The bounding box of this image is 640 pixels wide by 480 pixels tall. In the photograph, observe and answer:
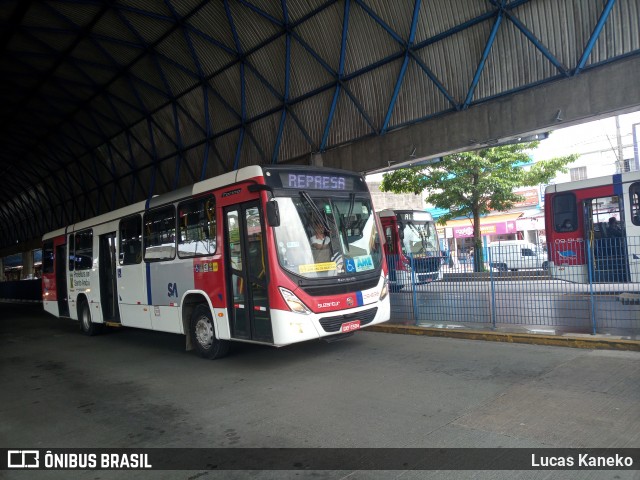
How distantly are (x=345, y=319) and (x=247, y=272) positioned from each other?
174 cm

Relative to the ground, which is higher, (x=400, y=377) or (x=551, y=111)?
(x=551, y=111)

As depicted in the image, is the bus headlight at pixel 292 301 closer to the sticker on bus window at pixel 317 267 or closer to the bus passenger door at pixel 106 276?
the sticker on bus window at pixel 317 267

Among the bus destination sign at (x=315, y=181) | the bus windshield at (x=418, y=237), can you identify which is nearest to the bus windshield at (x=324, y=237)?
the bus destination sign at (x=315, y=181)

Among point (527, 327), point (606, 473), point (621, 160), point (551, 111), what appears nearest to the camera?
point (606, 473)

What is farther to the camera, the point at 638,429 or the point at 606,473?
the point at 638,429

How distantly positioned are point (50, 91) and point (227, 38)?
37.2ft

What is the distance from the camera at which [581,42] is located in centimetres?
1012

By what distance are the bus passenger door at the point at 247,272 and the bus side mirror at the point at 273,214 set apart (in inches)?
15.5

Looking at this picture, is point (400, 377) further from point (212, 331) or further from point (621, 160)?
point (621, 160)

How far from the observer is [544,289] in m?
9.23

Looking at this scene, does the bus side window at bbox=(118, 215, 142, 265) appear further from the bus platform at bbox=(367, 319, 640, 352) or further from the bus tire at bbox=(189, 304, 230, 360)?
the bus platform at bbox=(367, 319, 640, 352)

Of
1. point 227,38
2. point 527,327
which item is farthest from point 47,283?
point 527,327

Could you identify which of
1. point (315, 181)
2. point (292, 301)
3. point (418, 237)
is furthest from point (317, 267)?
point (418, 237)

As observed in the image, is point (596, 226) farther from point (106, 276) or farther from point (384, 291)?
point (106, 276)
